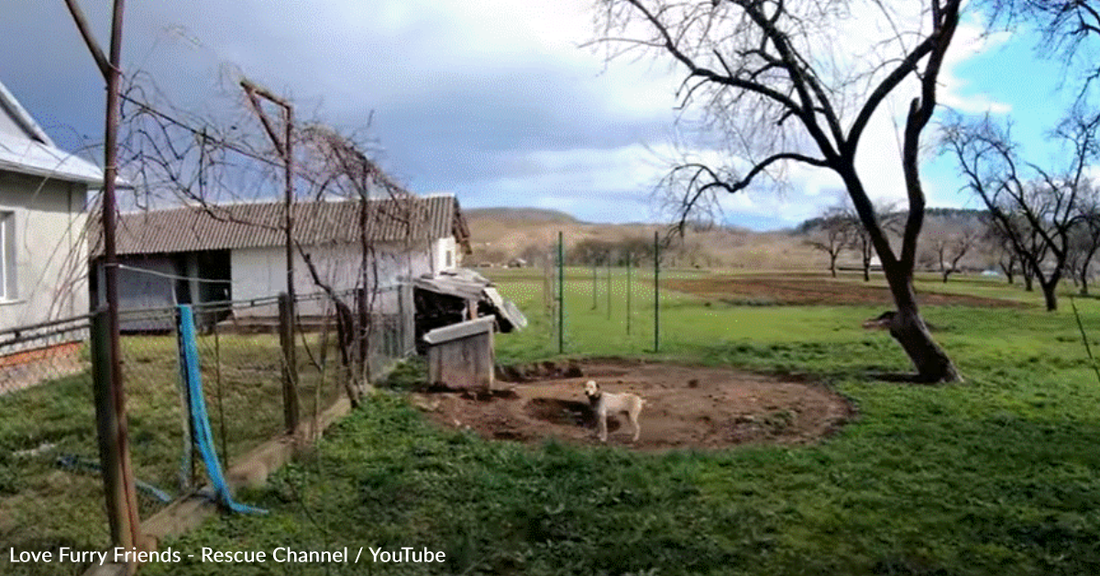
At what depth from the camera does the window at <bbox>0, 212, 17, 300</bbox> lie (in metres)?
10.8

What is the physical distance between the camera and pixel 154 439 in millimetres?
6801

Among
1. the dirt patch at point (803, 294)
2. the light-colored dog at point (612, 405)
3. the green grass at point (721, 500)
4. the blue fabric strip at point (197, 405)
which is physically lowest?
the dirt patch at point (803, 294)

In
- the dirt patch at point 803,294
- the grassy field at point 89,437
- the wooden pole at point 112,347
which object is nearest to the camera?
the wooden pole at point 112,347

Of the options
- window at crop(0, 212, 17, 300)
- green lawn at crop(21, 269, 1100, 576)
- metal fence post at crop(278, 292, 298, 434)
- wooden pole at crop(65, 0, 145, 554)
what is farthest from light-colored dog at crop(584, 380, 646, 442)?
window at crop(0, 212, 17, 300)

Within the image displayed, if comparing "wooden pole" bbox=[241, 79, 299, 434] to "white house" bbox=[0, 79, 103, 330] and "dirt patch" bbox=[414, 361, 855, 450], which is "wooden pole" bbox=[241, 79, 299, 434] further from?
"white house" bbox=[0, 79, 103, 330]

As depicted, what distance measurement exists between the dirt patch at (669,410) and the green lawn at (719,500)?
0.45 metres

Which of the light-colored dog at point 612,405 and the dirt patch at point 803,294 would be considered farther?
the dirt patch at point 803,294

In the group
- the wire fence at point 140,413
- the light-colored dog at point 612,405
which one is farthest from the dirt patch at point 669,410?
the wire fence at point 140,413

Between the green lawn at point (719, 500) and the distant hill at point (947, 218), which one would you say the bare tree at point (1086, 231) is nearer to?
the distant hill at point (947, 218)

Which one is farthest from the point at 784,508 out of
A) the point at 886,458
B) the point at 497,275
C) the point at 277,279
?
the point at 497,275

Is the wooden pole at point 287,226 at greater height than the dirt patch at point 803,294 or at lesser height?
greater

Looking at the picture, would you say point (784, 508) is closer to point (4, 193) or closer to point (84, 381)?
point (84, 381)

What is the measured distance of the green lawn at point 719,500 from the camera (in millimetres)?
4277

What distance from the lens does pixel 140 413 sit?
7949mm
